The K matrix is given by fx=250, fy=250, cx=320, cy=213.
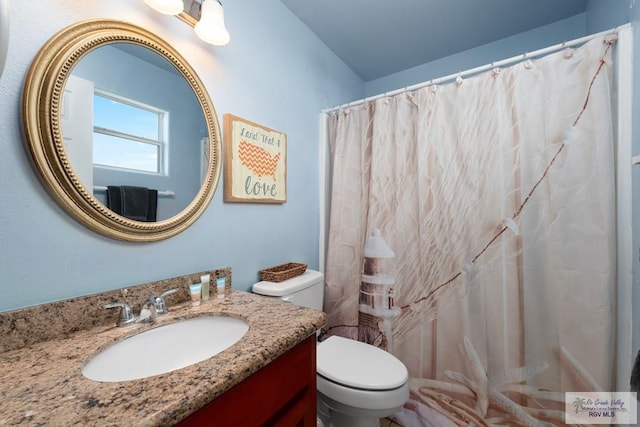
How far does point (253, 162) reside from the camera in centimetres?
130

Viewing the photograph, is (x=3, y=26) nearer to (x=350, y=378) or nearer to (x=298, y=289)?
(x=298, y=289)

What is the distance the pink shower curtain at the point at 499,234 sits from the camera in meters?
1.10

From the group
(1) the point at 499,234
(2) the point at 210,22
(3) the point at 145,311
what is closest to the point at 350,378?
(3) the point at 145,311

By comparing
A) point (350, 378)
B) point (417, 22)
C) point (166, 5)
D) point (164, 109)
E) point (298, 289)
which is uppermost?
point (417, 22)

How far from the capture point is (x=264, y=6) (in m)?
1.39

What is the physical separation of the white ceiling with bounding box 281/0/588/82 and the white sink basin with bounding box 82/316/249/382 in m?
1.80

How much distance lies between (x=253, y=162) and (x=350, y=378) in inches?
43.9

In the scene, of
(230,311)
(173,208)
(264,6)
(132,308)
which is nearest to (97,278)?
(132,308)

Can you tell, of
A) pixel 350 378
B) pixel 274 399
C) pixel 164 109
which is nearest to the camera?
pixel 274 399

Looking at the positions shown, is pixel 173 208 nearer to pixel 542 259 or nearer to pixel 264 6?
pixel 264 6

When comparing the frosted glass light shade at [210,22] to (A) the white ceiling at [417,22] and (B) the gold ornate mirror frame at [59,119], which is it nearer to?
(B) the gold ornate mirror frame at [59,119]

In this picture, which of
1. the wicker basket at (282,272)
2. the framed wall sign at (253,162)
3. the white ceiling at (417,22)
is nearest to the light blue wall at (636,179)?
the white ceiling at (417,22)

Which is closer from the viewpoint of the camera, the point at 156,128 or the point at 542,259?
the point at 156,128

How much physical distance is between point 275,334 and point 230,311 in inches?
10.8
